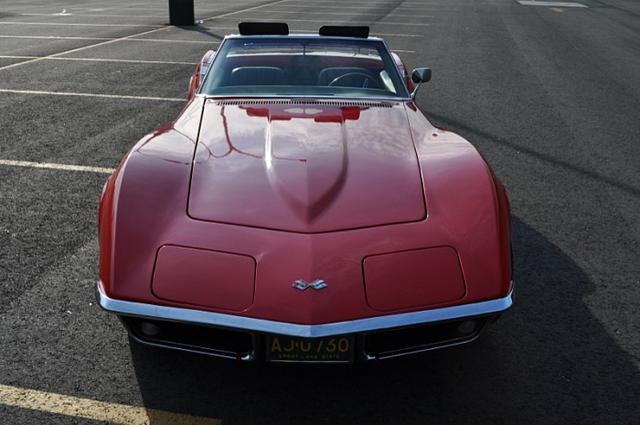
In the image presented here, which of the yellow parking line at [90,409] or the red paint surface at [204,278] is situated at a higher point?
the red paint surface at [204,278]

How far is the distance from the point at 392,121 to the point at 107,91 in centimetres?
587

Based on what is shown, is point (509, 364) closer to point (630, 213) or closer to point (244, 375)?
point (244, 375)

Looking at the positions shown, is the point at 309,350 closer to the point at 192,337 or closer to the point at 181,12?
the point at 192,337

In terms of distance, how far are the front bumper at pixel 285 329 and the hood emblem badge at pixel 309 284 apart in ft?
0.50

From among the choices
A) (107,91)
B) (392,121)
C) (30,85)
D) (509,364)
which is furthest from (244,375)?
(30,85)

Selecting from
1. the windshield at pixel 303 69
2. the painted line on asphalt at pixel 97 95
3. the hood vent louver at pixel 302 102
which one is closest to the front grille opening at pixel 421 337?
the hood vent louver at pixel 302 102

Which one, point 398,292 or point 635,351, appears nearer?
point 398,292

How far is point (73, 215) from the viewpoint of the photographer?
4.65m

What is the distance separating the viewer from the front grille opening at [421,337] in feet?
8.73

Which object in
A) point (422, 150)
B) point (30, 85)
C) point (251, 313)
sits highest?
point (422, 150)

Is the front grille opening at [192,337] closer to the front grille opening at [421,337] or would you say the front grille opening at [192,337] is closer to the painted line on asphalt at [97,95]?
the front grille opening at [421,337]

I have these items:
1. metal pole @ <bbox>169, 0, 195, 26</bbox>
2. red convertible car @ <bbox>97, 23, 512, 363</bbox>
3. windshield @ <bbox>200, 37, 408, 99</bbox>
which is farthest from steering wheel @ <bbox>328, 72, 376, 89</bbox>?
metal pole @ <bbox>169, 0, 195, 26</bbox>

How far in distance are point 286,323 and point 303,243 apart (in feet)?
1.23

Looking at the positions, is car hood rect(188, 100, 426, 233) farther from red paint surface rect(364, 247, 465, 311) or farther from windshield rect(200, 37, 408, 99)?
windshield rect(200, 37, 408, 99)
